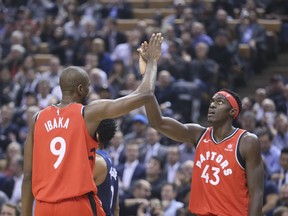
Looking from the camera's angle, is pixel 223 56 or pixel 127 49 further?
pixel 127 49

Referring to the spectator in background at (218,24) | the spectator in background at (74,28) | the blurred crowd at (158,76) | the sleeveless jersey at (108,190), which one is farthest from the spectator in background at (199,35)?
the sleeveless jersey at (108,190)

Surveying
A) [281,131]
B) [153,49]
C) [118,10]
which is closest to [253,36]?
[281,131]

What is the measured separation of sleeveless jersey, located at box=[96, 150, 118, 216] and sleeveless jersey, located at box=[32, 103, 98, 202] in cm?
58

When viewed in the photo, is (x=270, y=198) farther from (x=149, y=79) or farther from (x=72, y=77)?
(x=72, y=77)

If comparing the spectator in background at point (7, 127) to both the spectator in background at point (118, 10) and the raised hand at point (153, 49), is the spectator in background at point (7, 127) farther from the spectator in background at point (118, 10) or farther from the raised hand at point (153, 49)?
the raised hand at point (153, 49)

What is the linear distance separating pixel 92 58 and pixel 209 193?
910 centimetres

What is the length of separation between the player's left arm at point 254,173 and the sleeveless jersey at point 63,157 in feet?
4.52

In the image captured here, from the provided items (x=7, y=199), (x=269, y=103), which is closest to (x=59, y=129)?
(x=7, y=199)

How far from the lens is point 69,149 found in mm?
6254

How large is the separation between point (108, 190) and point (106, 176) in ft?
0.41

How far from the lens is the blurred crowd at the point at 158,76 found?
12039mm

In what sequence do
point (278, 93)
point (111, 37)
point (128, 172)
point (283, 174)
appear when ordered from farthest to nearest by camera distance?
point (111, 37), point (278, 93), point (128, 172), point (283, 174)

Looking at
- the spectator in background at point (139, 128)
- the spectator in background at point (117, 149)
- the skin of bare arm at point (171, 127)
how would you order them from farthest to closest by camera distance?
the spectator in background at point (139, 128)
the spectator in background at point (117, 149)
the skin of bare arm at point (171, 127)

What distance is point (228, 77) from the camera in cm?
1538
